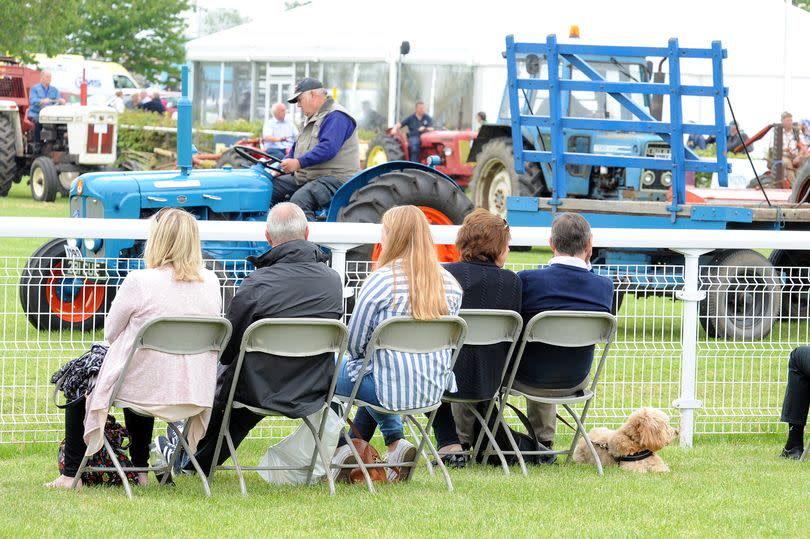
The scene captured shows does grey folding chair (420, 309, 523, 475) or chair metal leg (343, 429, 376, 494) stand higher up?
grey folding chair (420, 309, 523, 475)

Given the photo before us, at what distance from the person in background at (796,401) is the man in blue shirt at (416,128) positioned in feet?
57.3

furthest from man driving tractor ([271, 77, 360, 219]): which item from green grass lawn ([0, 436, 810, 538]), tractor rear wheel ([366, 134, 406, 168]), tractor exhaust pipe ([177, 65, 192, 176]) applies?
tractor rear wheel ([366, 134, 406, 168])

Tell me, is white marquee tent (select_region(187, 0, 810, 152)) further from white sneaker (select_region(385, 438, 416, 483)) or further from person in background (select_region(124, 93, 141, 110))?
white sneaker (select_region(385, 438, 416, 483))

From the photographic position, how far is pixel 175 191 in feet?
32.8

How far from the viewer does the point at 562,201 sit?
12.9 metres

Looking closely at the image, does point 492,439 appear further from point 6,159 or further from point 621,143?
point 6,159

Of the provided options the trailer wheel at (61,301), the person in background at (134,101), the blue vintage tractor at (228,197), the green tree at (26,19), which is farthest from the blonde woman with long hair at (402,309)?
the person in background at (134,101)

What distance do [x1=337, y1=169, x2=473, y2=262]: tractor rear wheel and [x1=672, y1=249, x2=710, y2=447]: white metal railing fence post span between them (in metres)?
2.87

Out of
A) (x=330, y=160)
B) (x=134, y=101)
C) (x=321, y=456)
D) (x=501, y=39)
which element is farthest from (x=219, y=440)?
(x=134, y=101)

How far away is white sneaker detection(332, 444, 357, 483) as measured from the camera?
5.96 metres

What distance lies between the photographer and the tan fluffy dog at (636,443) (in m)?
6.30

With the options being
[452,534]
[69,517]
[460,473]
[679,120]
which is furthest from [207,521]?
[679,120]

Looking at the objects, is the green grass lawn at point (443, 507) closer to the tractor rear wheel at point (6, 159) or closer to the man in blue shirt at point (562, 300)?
the man in blue shirt at point (562, 300)

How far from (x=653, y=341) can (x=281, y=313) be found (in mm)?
2533
